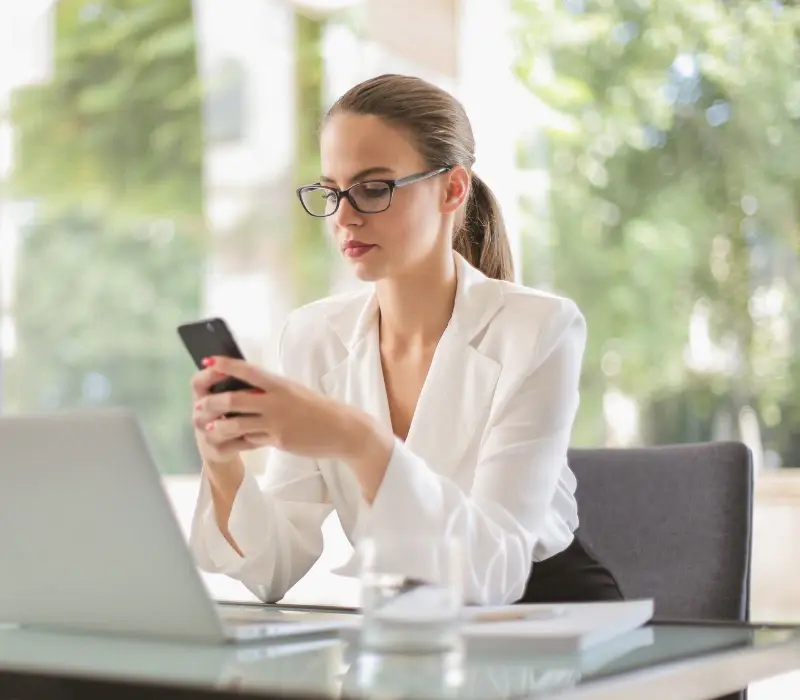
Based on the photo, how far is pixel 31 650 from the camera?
3.34 feet

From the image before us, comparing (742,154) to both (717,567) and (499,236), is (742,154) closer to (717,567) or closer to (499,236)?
(499,236)

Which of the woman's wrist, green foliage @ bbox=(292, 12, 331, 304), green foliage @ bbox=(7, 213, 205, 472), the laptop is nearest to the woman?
the woman's wrist

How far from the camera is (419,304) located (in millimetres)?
1847

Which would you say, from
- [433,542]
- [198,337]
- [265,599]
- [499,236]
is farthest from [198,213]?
[433,542]

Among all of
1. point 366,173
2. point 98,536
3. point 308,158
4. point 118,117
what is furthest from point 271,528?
point 118,117

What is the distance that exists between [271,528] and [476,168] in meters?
2.24

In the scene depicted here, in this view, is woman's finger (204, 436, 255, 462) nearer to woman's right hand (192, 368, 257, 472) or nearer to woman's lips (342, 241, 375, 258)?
woman's right hand (192, 368, 257, 472)

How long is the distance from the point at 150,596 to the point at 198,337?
28cm

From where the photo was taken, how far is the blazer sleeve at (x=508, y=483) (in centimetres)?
132

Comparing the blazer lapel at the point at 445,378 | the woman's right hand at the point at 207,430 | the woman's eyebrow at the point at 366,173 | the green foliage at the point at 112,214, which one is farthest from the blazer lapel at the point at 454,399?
the green foliage at the point at 112,214

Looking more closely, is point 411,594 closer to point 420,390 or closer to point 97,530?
point 97,530

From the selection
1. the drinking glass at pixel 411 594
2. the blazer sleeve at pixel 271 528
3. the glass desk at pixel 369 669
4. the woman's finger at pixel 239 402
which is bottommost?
the blazer sleeve at pixel 271 528

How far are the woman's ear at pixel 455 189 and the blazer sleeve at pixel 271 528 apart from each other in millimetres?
333

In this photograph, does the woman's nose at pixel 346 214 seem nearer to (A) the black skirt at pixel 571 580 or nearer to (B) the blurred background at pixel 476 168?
(A) the black skirt at pixel 571 580
